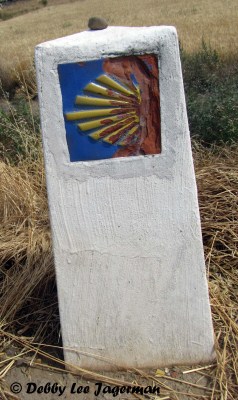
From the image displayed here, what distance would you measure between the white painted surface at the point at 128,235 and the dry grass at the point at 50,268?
0.15 metres

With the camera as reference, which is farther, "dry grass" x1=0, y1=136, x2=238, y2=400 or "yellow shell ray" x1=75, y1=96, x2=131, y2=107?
"dry grass" x1=0, y1=136, x2=238, y2=400

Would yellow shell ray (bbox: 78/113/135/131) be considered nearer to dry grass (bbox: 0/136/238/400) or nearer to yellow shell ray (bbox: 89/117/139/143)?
yellow shell ray (bbox: 89/117/139/143)

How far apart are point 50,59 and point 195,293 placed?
1.22 metres

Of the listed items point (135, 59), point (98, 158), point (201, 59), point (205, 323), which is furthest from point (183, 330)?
point (201, 59)

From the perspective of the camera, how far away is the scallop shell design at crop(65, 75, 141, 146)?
7.86ft

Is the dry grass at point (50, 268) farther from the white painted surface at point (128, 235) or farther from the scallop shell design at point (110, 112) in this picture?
the scallop shell design at point (110, 112)

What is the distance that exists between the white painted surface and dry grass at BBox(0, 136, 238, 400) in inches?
6.0

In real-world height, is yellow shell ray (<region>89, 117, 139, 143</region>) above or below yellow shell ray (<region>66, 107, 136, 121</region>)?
below

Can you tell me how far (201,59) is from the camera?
1038 cm

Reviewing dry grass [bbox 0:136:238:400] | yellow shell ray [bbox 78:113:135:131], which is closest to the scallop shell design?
yellow shell ray [bbox 78:113:135:131]

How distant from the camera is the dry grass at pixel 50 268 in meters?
2.70

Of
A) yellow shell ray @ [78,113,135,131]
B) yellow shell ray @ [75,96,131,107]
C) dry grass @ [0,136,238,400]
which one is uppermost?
yellow shell ray @ [75,96,131,107]

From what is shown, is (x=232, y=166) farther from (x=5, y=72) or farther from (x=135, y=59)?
(x=5, y=72)

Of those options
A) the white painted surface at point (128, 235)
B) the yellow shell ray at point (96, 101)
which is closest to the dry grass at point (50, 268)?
the white painted surface at point (128, 235)
